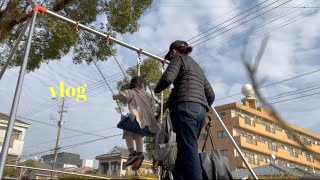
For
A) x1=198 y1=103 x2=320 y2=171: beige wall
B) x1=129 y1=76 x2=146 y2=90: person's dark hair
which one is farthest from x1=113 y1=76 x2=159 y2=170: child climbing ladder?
x1=198 y1=103 x2=320 y2=171: beige wall

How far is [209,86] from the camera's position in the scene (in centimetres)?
365

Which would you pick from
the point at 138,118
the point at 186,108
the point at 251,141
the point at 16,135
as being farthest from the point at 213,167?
the point at 251,141

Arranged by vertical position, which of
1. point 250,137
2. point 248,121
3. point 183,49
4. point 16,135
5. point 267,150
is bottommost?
point 183,49

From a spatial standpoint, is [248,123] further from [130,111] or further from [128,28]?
[130,111]

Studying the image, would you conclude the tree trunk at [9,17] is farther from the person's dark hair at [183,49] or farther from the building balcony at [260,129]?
the building balcony at [260,129]

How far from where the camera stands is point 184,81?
3.23 m

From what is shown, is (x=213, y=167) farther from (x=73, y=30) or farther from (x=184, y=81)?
(x=73, y=30)

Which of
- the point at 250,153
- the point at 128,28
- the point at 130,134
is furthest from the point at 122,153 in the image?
the point at 130,134

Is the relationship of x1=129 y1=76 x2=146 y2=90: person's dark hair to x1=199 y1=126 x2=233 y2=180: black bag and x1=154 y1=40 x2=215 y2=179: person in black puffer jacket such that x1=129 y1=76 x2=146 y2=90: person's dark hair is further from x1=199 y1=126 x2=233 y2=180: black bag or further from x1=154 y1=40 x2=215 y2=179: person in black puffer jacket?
x1=199 y1=126 x2=233 y2=180: black bag

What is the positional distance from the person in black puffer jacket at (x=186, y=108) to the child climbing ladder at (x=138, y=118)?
112cm

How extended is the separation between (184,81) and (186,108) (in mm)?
328

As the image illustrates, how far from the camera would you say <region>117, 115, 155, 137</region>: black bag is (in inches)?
176

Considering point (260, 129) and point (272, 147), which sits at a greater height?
point (260, 129)

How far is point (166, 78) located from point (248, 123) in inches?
1391
